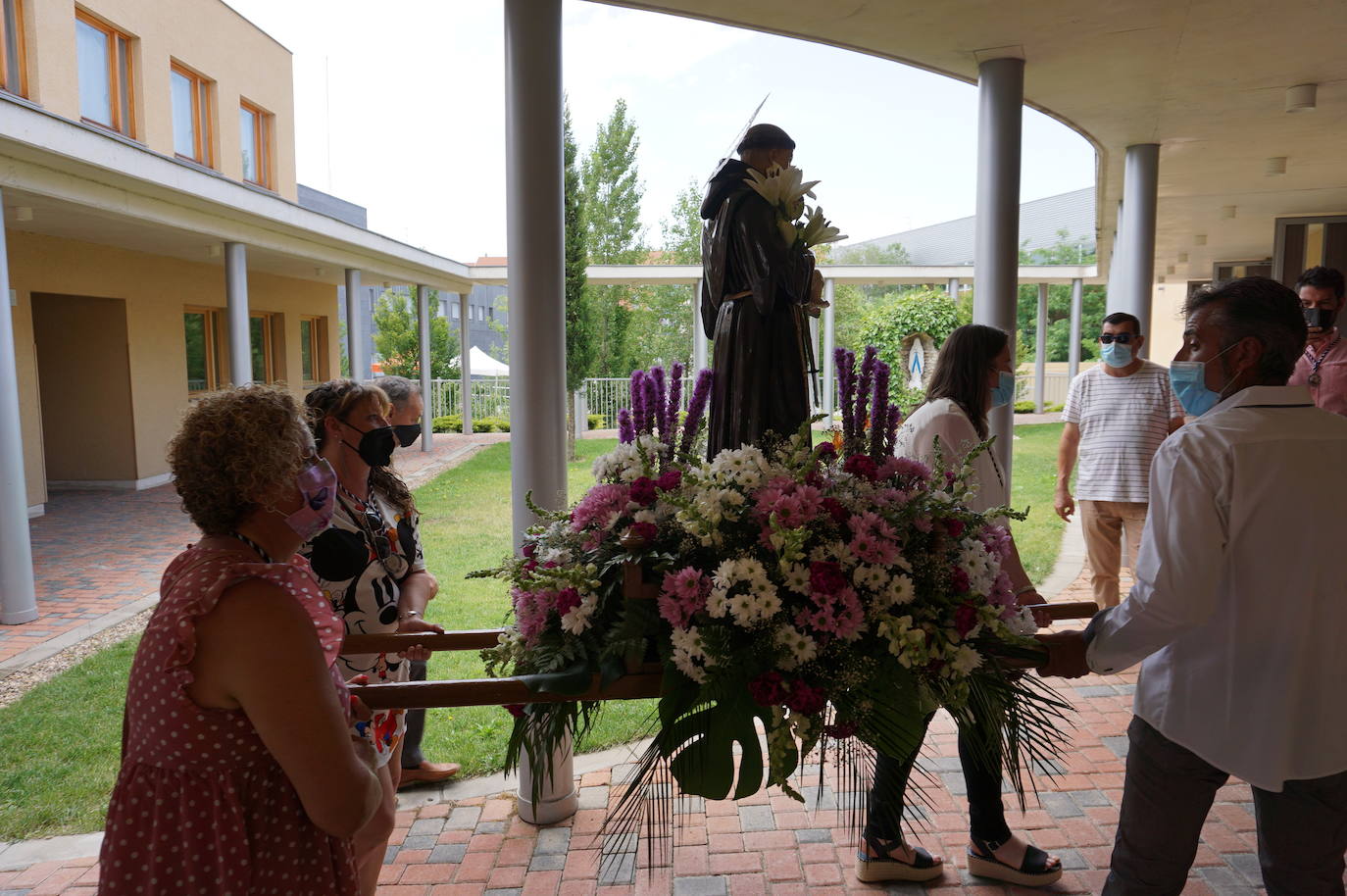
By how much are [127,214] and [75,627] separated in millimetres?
5374

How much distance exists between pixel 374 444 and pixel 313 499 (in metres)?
1.24

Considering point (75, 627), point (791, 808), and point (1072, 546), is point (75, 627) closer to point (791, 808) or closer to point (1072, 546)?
point (791, 808)

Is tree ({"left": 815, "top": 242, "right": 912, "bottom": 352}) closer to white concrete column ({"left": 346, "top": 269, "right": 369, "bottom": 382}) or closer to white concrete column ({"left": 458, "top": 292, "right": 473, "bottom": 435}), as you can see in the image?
white concrete column ({"left": 458, "top": 292, "right": 473, "bottom": 435})

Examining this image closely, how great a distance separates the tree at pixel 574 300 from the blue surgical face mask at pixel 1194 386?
16423 mm

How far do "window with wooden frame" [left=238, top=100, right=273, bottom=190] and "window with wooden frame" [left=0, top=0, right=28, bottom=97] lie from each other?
6.04 m

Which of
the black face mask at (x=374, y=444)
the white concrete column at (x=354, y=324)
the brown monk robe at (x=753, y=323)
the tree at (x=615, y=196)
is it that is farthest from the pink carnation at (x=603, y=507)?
the tree at (x=615, y=196)

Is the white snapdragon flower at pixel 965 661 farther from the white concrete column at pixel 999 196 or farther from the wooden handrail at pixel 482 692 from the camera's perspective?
the white concrete column at pixel 999 196

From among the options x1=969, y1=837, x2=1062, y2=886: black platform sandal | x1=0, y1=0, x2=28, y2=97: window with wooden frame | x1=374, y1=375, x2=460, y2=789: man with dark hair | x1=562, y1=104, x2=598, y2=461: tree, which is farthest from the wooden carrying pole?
x1=562, y1=104, x2=598, y2=461: tree

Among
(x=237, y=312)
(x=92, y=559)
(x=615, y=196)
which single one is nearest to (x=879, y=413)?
(x=92, y=559)

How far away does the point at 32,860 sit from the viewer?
3705mm

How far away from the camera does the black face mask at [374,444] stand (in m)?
3.05

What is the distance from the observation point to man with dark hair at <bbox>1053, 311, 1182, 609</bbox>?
5.62 metres

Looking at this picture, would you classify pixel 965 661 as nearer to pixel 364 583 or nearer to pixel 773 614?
pixel 773 614

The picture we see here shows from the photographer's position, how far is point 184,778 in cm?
164
